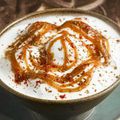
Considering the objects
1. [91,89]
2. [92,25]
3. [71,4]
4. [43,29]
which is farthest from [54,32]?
[71,4]

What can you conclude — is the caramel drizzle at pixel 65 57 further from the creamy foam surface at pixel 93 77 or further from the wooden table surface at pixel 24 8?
the wooden table surface at pixel 24 8

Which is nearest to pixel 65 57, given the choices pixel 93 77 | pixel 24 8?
pixel 93 77

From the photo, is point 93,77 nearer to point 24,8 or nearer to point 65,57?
point 65,57

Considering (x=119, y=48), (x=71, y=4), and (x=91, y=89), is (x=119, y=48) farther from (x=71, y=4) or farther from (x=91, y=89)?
(x=71, y=4)

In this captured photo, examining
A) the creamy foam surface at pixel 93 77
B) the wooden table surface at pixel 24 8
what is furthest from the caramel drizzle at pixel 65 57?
the wooden table surface at pixel 24 8

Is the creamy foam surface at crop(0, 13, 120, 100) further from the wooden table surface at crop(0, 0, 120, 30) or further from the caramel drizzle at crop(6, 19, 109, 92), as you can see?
the wooden table surface at crop(0, 0, 120, 30)
